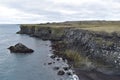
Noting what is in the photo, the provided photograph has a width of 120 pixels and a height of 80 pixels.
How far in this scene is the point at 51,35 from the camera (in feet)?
492

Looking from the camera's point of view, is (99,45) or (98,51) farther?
(99,45)

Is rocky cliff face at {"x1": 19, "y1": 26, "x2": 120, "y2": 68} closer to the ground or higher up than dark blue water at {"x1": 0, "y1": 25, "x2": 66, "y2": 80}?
higher up

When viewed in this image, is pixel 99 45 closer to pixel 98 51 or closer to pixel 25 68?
pixel 98 51

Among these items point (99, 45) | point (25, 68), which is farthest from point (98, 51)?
point (25, 68)

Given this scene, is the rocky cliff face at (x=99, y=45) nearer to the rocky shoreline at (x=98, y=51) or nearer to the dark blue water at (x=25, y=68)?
the rocky shoreline at (x=98, y=51)

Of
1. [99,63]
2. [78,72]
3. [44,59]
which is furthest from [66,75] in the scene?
[44,59]

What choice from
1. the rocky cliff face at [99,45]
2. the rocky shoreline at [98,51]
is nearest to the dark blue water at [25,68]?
the rocky shoreline at [98,51]

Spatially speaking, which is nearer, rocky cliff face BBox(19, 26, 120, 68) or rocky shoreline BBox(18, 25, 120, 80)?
rocky shoreline BBox(18, 25, 120, 80)

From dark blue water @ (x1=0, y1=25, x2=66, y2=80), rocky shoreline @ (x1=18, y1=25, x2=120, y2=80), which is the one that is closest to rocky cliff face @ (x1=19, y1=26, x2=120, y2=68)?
rocky shoreline @ (x1=18, y1=25, x2=120, y2=80)

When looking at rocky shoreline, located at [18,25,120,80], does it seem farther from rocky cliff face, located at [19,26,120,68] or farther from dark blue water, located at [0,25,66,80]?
dark blue water, located at [0,25,66,80]

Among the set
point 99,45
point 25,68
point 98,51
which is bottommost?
point 25,68

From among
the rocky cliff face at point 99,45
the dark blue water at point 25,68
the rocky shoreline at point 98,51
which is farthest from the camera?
the rocky cliff face at point 99,45

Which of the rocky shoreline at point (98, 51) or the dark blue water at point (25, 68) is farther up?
the rocky shoreline at point (98, 51)

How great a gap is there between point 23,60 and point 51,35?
62089 mm
